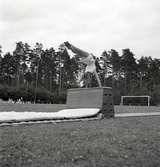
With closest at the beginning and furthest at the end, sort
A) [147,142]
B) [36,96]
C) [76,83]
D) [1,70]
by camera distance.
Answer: [147,142] → [36,96] → [1,70] → [76,83]

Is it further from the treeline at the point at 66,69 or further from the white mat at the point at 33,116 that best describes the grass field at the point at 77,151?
the treeline at the point at 66,69

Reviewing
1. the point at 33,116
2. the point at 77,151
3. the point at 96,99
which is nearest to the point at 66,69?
the point at 96,99

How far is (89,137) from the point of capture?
446cm

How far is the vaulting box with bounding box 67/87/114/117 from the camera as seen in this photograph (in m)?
8.91

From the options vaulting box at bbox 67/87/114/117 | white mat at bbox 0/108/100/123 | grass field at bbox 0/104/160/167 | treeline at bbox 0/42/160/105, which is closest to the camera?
grass field at bbox 0/104/160/167

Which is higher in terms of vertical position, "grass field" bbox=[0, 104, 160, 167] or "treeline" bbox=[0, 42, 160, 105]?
"treeline" bbox=[0, 42, 160, 105]

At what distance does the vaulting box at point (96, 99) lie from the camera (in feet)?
29.2

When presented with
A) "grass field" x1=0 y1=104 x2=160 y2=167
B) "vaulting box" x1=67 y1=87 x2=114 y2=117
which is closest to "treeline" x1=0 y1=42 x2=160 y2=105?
"vaulting box" x1=67 y1=87 x2=114 y2=117

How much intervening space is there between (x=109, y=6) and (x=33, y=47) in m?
41.9

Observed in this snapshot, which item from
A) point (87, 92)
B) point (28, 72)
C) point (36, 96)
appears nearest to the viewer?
point (87, 92)

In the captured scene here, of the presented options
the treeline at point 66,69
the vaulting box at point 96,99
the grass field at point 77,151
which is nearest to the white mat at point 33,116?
the vaulting box at point 96,99

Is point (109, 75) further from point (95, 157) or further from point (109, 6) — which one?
point (95, 157)

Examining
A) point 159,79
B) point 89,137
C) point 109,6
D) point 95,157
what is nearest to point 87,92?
point 109,6

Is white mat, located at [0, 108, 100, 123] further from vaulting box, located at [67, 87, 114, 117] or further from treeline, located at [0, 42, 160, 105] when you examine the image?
treeline, located at [0, 42, 160, 105]
